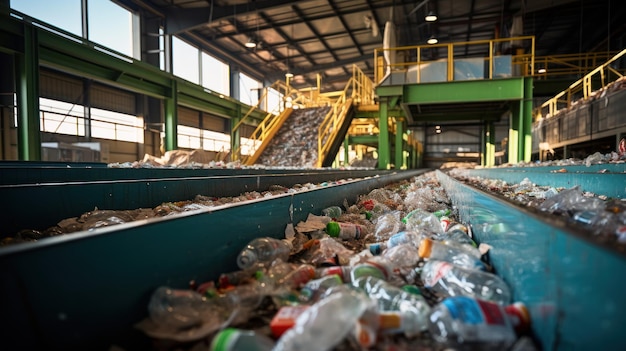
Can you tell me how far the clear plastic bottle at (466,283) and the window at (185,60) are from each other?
1555cm

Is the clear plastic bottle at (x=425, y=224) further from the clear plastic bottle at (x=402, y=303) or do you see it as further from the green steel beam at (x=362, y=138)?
the green steel beam at (x=362, y=138)

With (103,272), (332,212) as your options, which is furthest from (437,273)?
(332,212)

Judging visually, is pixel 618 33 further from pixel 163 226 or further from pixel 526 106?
pixel 163 226

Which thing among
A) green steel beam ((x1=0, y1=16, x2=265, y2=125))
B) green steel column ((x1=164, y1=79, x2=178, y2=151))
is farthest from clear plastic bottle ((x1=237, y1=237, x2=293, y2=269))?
green steel column ((x1=164, y1=79, x2=178, y2=151))

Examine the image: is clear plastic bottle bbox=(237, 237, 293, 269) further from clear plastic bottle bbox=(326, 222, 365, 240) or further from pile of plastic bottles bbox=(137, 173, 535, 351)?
clear plastic bottle bbox=(326, 222, 365, 240)

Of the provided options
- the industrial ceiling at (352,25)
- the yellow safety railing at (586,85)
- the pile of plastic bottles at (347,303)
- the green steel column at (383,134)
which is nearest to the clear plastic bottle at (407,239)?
the pile of plastic bottles at (347,303)

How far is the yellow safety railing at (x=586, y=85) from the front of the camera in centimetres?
946

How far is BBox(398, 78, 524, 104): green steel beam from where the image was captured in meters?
8.58

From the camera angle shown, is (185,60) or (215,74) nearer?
(185,60)

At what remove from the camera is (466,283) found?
4.57ft

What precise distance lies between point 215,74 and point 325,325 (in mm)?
18802

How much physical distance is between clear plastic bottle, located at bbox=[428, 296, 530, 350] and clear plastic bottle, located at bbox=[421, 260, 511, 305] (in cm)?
21

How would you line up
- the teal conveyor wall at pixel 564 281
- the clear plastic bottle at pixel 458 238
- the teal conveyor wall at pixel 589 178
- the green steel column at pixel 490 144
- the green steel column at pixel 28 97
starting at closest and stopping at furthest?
the teal conveyor wall at pixel 564 281 → the clear plastic bottle at pixel 458 238 → the teal conveyor wall at pixel 589 178 → the green steel column at pixel 28 97 → the green steel column at pixel 490 144

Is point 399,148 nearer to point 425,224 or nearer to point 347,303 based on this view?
point 425,224
